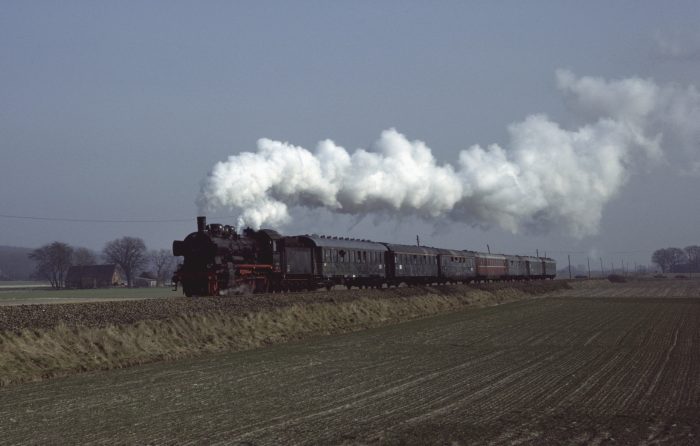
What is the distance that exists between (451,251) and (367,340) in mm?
46657

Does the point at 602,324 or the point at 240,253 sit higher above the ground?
the point at 240,253

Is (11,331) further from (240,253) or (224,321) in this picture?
(240,253)

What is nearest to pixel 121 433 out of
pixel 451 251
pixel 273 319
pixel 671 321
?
pixel 273 319

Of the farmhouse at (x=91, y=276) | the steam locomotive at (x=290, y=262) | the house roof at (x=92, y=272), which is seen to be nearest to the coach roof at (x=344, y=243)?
the steam locomotive at (x=290, y=262)

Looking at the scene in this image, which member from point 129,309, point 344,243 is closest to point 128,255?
point 344,243

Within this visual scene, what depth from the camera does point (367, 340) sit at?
2950cm

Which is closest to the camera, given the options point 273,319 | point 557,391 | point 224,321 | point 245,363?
point 557,391

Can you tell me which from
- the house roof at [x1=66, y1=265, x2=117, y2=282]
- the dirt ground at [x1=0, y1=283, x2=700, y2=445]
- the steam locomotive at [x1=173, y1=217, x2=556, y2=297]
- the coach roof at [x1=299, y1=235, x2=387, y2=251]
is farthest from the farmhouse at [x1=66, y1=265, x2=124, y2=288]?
the dirt ground at [x1=0, y1=283, x2=700, y2=445]

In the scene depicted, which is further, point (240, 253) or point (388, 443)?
point (240, 253)

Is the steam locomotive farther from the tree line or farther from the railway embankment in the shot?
the tree line

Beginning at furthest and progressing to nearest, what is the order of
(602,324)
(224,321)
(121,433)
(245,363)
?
(602,324) < (224,321) < (245,363) < (121,433)

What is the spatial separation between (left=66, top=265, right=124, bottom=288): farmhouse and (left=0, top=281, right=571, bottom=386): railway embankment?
118 metres

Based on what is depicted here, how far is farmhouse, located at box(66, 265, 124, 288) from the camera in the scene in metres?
151

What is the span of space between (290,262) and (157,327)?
2079cm
